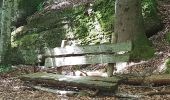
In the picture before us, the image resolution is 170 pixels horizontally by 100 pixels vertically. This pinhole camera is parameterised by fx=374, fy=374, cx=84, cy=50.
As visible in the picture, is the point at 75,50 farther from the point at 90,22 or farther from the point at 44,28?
the point at 44,28

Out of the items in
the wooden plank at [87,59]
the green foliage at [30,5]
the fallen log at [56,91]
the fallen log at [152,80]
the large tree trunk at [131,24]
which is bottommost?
the fallen log at [56,91]

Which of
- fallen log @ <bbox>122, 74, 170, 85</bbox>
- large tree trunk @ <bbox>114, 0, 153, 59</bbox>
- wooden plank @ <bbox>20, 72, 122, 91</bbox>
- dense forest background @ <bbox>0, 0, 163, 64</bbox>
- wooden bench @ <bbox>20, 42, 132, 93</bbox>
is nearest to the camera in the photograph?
wooden plank @ <bbox>20, 72, 122, 91</bbox>

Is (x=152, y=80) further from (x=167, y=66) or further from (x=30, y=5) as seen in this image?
(x=30, y=5)

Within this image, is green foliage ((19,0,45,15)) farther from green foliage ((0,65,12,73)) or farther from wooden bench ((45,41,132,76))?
wooden bench ((45,41,132,76))

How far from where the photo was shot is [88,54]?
10766mm

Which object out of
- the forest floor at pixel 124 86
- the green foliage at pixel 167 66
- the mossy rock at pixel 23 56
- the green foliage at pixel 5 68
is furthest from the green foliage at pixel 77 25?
the green foliage at pixel 167 66

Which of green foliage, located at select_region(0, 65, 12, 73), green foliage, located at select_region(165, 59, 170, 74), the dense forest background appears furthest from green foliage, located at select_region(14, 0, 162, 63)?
green foliage, located at select_region(165, 59, 170, 74)

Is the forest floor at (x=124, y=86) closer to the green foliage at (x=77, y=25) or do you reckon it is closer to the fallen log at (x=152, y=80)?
the fallen log at (x=152, y=80)

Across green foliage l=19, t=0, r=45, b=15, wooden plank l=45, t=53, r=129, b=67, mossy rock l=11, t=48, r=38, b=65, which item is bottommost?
wooden plank l=45, t=53, r=129, b=67

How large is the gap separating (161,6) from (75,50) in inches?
303

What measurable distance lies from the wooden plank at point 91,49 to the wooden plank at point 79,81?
824mm

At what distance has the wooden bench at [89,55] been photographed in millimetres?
10203

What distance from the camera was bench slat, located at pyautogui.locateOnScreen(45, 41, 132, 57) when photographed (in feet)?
33.4

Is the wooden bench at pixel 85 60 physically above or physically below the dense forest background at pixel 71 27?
below
